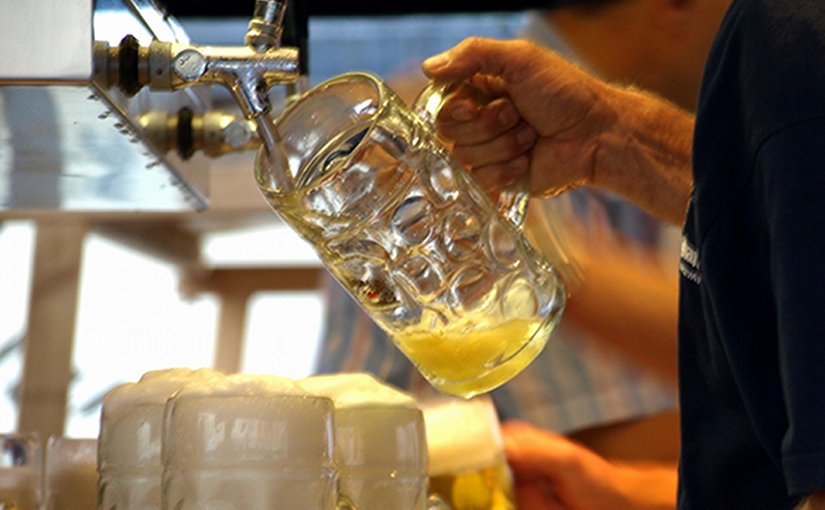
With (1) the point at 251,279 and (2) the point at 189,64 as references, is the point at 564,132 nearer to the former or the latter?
(2) the point at 189,64

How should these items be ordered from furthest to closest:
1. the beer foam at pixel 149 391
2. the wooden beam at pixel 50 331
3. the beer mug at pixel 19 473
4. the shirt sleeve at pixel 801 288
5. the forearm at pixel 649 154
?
the wooden beam at pixel 50 331, the forearm at pixel 649 154, the beer mug at pixel 19 473, the beer foam at pixel 149 391, the shirt sleeve at pixel 801 288

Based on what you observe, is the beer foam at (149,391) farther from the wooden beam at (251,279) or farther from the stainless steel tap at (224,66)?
the wooden beam at (251,279)

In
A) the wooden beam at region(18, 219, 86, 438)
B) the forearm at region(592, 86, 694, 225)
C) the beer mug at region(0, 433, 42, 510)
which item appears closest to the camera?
the beer mug at region(0, 433, 42, 510)

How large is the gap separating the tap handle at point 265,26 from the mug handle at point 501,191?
0.16 meters

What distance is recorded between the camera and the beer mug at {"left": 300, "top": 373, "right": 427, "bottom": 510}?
0.97m

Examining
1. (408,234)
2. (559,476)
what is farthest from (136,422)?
(559,476)

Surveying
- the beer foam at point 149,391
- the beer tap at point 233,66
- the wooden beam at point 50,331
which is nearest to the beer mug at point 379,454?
the beer foam at point 149,391

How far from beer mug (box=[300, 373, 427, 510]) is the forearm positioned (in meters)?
0.46

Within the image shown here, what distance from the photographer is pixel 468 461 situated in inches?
50.1

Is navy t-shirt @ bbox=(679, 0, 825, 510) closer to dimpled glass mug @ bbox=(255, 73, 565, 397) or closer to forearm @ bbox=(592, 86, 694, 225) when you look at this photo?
dimpled glass mug @ bbox=(255, 73, 565, 397)

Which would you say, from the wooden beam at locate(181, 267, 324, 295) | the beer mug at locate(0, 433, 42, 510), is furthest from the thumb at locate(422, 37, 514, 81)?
the wooden beam at locate(181, 267, 324, 295)

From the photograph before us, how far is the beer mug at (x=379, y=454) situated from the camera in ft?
3.18

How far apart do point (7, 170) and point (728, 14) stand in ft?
2.02

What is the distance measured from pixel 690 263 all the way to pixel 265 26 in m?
0.34
